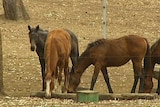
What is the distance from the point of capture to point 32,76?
12.8m

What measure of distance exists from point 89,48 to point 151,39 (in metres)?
6.48

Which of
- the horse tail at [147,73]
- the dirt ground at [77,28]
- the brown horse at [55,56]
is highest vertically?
the brown horse at [55,56]

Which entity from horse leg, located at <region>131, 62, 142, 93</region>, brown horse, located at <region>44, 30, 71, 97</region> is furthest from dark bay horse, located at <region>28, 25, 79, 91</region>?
horse leg, located at <region>131, 62, 142, 93</region>

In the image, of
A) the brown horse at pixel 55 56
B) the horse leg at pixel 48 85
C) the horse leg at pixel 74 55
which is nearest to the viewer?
the horse leg at pixel 48 85

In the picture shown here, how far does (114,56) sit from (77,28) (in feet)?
24.4

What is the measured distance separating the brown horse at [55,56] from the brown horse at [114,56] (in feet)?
1.13

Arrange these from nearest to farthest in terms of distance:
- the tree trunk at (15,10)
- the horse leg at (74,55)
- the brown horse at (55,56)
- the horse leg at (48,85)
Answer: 1. the horse leg at (48,85)
2. the brown horse at (55,56)
3. the horse leg at (74,55)
4. the tree trunk at (15,10)

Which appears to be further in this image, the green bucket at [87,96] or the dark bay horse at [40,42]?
the dark bay horse at [40,42]

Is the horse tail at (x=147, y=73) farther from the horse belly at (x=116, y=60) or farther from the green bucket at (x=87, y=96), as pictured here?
the green bucket at (x=87, y=96)

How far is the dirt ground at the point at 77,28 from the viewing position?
12.3 meters

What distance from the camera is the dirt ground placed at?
12344mm

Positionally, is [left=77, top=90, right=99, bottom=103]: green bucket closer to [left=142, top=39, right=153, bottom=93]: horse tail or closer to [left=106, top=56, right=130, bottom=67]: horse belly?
[left=106, top=56, right=130, bottom=67]: horse belly

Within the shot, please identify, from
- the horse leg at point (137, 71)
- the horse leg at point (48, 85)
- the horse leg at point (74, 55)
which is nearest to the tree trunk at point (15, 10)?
the horse leg at point (74, 55)

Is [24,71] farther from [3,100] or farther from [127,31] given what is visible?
[127,31]
